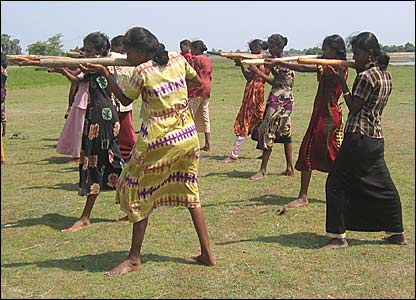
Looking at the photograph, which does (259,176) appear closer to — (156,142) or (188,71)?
(188,71)

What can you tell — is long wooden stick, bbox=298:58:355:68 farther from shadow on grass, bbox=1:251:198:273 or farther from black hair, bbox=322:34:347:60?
shadow on grass, bbox=1:251:198:273

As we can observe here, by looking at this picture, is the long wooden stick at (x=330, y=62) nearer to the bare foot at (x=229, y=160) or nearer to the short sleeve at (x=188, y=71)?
the short sleeve at (x=188, y=71)

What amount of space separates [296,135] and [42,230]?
718 centimetres

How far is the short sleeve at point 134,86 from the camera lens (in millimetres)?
4344

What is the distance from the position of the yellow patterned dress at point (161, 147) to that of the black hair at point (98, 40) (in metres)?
1.17

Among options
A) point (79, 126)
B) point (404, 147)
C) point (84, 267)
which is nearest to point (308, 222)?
point (84, 267)

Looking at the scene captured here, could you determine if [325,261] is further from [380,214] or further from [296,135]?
[296,135]

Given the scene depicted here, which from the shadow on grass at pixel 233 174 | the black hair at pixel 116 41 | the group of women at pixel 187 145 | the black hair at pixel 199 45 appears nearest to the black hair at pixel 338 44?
the group of women at pixel 187 145

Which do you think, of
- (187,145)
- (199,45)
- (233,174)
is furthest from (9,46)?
(199,45)

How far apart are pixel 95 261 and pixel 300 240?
71.7 inches

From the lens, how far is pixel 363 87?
482 cm

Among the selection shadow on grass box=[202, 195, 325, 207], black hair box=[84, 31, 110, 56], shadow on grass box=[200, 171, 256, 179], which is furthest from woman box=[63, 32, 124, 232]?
shadow on grass box=[200, 171, 256, 179]

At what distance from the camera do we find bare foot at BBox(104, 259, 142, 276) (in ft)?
14.8

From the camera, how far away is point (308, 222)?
6043 mm
